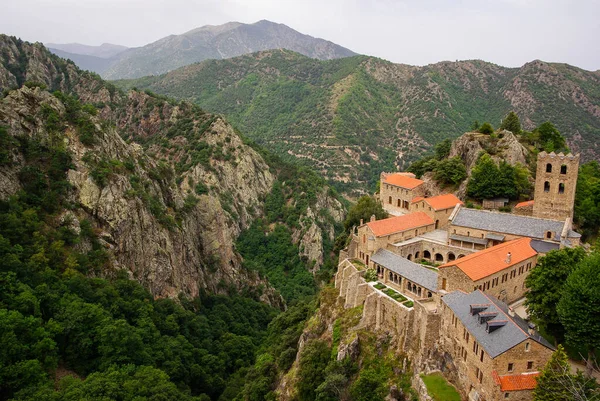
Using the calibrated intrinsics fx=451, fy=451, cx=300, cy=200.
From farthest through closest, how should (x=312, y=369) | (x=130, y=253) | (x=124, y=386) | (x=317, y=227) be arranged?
(x=317, y=227), (x=130, y=253), (x=124, y=386), (x=312, y=369)

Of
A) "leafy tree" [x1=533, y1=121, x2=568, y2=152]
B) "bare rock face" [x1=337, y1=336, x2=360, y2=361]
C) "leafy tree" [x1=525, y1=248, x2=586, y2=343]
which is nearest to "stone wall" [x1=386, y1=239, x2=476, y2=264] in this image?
"bare rock face" [x1=337, y1=336, x2=360, y2=361]

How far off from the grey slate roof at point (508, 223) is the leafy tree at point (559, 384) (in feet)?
70.3

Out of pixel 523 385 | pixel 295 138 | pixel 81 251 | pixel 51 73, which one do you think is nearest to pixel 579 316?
pixel 523 385

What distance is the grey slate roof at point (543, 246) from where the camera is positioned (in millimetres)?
42206

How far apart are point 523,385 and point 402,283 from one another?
52.8ft

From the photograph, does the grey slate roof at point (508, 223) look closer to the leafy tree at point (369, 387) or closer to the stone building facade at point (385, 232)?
the stone building facade at point (385, 232)

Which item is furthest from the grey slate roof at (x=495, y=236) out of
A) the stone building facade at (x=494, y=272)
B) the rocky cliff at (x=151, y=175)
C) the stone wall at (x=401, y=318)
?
the rocky cliff at (x=151, y=175)

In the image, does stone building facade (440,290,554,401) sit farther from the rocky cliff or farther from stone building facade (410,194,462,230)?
the rocky cliff

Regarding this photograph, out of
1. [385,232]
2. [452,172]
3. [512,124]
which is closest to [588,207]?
[452,172]

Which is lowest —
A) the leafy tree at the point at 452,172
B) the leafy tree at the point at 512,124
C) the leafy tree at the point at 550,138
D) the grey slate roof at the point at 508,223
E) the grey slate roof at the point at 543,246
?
the grey slate roof at the point at 543,246

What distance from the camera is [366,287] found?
44875 millimetres

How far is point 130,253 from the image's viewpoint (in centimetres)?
7031

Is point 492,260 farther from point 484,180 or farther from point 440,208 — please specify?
point 484,180

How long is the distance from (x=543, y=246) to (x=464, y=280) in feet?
38.7
